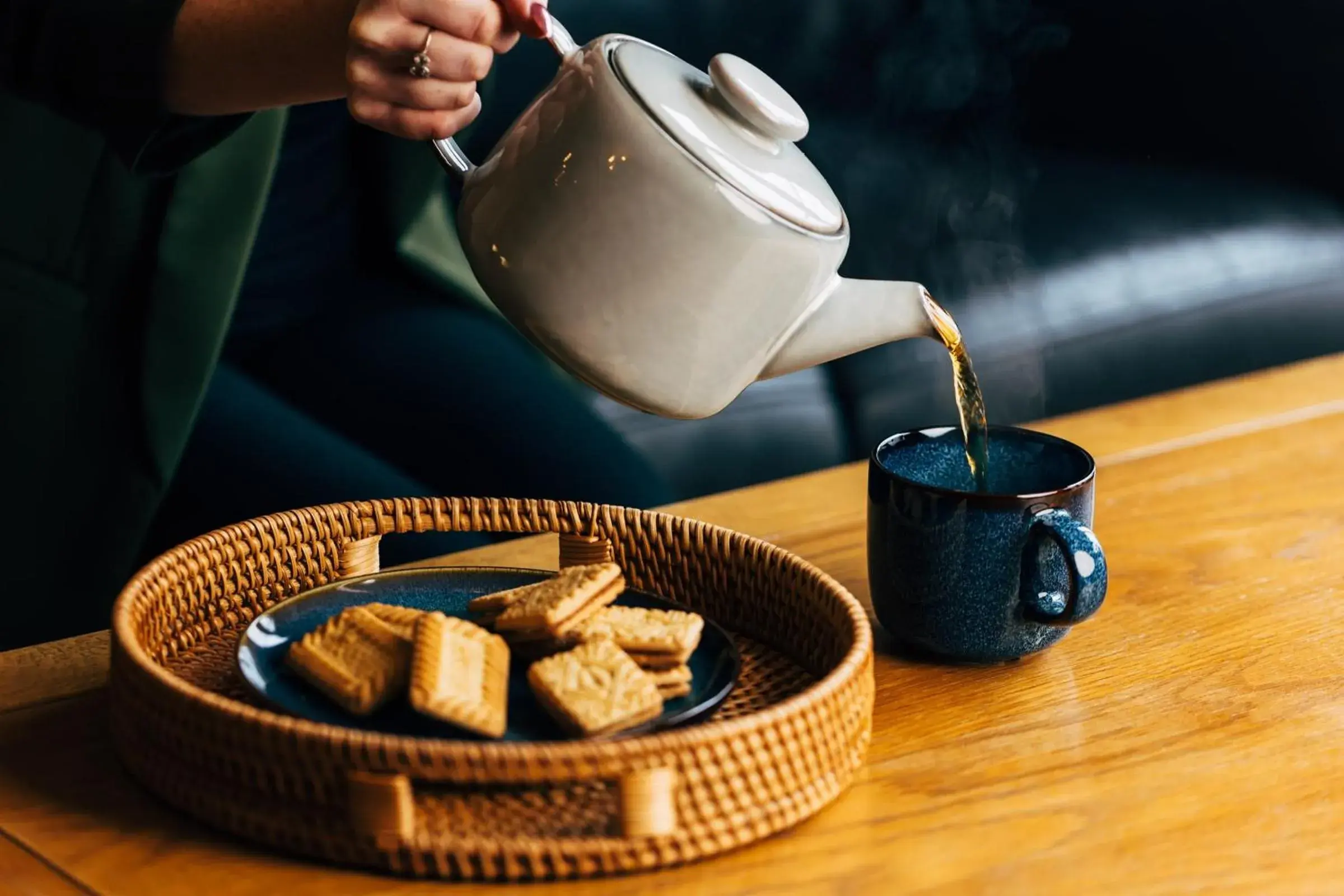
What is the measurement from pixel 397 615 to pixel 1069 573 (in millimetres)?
303

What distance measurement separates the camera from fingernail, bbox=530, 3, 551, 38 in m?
0.64

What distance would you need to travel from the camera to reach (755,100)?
0.59 metres

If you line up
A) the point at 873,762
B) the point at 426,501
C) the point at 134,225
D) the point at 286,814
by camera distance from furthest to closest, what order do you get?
the point at 134,225 → the point at 426,501 → the point at 873,762 → the point at 286,814

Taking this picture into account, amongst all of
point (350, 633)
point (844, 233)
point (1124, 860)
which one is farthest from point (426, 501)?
point (1124, 860)

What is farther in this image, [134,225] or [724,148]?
[134,225]

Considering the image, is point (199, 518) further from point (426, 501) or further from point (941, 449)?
point (941, 449)

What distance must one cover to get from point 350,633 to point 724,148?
25cm

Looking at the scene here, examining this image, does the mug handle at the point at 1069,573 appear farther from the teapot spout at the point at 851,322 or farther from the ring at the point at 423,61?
the ring at the point at 423,61

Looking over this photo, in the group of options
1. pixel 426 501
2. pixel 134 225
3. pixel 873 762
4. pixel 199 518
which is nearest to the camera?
pixel 873 762

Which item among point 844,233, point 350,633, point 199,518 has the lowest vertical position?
point 199,518

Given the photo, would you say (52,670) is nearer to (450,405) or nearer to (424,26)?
(424,26)

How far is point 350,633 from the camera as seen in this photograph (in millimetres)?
613

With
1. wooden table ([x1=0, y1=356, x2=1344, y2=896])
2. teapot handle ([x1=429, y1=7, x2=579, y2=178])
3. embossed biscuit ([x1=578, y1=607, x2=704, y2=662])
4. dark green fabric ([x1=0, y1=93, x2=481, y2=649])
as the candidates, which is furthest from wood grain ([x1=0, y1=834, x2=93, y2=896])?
dark green fabric ([x1=0, y1=93, x2=481, y2=649])

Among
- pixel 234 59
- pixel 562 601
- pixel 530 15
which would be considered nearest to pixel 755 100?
pixel 530 15
